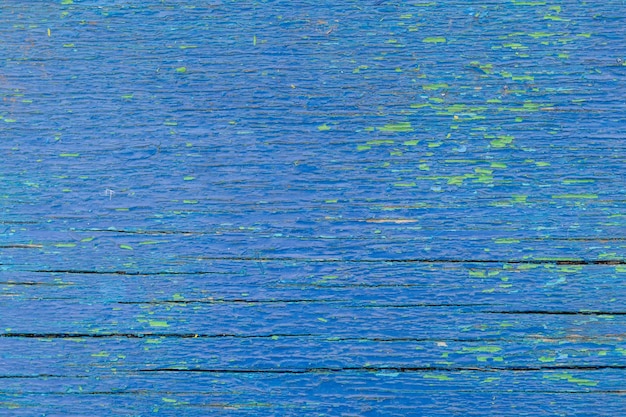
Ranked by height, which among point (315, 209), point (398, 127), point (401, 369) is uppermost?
point (398, 127)

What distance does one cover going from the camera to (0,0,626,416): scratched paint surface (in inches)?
35.4

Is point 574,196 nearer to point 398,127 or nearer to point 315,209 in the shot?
point 398,127

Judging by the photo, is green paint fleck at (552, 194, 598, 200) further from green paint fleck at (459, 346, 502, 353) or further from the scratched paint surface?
green paint fleck at (459, 346, 502, 353)

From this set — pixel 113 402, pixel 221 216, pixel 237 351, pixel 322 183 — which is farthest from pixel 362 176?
pixel 113 402

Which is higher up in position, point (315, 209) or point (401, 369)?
point (315, 209)

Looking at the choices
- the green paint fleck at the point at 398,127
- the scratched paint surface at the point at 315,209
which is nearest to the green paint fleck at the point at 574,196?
the scratched paint surface at the point at 315,209

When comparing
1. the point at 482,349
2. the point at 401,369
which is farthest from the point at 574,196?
the point at 401,369

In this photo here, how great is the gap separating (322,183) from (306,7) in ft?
1.04

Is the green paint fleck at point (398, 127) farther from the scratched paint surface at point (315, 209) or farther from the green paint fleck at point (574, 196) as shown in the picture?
the green paint fleck at point (574, 196)

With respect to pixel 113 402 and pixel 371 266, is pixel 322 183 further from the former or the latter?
pixel 113 402

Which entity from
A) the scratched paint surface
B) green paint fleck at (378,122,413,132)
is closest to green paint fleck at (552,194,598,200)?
the scratched paint surface

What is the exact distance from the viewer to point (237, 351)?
909mm

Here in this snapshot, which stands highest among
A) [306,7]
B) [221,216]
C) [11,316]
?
[306,7]

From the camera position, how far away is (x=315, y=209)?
918mm
